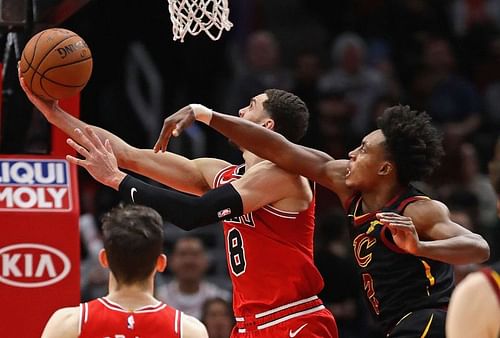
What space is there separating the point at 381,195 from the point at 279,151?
600 mm

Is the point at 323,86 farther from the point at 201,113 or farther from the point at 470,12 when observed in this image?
the point at 201,113

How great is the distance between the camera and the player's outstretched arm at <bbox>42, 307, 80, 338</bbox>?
477 centimetres

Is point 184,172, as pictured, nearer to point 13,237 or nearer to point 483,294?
point 13,237

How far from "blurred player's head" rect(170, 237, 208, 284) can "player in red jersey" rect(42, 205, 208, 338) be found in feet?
13.7

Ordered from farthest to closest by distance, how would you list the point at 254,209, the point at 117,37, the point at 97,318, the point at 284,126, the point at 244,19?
the point at 244,19 → the point at 117,37 → the point at 284,126 → the point at 254,209 → the point at 97,318

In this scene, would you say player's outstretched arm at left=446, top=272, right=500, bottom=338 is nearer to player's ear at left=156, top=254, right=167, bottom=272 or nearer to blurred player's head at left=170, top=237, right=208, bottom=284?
player's ear at left=156, top=254, right=167, bottom=272

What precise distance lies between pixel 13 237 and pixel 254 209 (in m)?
1.32

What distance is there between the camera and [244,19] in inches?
516

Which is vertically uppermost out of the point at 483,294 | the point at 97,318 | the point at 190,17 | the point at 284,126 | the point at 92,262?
the point at 190,17

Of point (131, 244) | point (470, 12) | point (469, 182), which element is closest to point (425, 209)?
point (131, 244)

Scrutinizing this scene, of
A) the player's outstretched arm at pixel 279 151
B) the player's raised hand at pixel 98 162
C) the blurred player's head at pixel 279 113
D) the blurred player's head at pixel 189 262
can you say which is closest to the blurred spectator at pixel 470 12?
the blurred player's head at pixel 189 262

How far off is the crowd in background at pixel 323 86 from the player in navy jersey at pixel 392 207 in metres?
3.35

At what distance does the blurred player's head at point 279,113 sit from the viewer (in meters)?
6.36

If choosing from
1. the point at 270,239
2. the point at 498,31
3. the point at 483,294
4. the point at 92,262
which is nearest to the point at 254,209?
the point at 270,239
